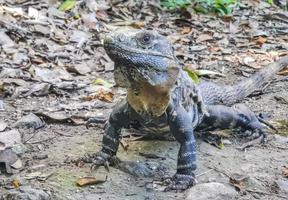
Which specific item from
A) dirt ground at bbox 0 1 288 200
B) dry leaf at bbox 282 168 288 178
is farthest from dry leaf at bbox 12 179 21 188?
dry leaf at bbox 282 168 288 178

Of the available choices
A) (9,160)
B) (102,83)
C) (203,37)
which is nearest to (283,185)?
(9,160)

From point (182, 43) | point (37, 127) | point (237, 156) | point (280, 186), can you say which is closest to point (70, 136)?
point (37, 127)

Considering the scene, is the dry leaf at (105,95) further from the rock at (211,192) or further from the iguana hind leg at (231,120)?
the rock at (211,192)

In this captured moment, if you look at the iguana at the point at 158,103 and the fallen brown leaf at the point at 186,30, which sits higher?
the iguana at the point at 158,103

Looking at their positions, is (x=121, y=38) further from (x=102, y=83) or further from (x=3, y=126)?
(x=102, y=83)

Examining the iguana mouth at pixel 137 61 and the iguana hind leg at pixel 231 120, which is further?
the iguana hind leg at pixel 231 120

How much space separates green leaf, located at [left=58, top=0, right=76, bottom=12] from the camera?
30.2ft

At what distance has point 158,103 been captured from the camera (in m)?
4.37

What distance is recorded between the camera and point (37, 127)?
5344 mm

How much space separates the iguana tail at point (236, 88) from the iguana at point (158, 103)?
31cm

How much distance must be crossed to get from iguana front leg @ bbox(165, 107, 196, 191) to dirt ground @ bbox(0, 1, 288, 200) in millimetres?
95

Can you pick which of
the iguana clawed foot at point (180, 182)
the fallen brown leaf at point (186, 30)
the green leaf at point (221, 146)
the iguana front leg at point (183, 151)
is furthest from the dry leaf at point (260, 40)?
the iguana clawed foot at point (180, 182)

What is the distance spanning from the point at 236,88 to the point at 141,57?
2.43 m

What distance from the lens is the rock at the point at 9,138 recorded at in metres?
4.86
